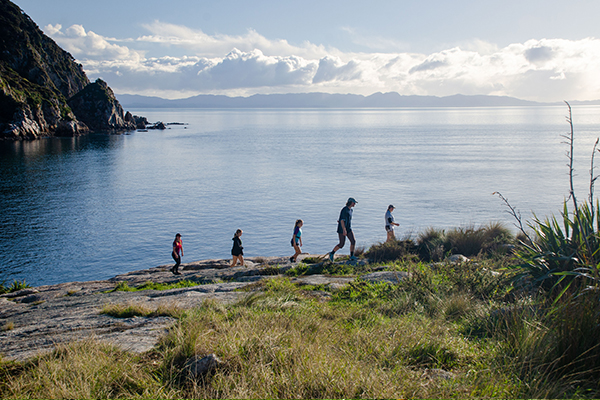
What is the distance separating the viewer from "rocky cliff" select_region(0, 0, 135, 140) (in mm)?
78312

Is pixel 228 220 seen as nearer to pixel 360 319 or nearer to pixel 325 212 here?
pixel 325 212

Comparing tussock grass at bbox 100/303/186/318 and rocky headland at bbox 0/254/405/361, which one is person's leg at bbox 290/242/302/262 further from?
tussock grass at bbox 100/303/186/318

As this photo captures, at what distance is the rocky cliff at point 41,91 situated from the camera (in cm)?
7831

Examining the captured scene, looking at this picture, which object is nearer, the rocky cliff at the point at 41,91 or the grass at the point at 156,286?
the grass at the point at 156,286

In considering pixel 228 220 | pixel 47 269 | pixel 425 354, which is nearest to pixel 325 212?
pixel 228 220

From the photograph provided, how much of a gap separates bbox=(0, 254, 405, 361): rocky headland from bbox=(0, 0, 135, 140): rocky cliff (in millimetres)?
83444

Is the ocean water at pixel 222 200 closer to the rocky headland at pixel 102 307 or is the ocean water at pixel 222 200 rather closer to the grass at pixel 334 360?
the rocky headland at pixel 102 307

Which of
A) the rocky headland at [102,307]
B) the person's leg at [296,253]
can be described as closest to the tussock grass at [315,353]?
the rocky headland at [102,307]

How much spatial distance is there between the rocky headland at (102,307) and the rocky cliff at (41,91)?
83444 mm

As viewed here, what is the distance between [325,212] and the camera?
31.6 metres

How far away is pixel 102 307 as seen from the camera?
26.3 ft

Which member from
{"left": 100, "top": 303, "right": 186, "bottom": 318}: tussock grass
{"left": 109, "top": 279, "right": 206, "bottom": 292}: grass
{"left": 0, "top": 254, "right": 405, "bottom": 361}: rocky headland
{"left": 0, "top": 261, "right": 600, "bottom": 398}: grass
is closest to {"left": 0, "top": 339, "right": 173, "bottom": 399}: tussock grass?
{"left": 0, "top": 261, "right": 600, "bottom": 398}: grass

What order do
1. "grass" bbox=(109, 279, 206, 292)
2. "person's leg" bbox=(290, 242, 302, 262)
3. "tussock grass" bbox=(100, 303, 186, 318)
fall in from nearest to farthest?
"tussock grass" bbox=(100, 303, 186, 318)
"grass" bbox=(109, 279, 206, 292)
"person's leg" bbox=(290, 242, 302, 262)

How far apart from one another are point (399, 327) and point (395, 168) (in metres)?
48.7
